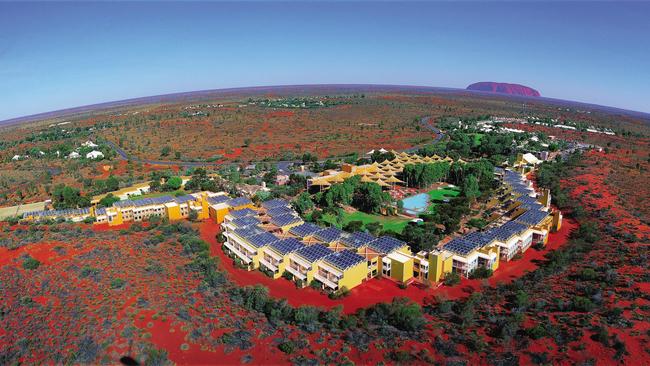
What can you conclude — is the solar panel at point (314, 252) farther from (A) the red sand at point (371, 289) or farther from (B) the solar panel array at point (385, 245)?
(B) the solar panel array at point (385, 245)

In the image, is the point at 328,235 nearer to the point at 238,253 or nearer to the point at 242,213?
the point at 238,253

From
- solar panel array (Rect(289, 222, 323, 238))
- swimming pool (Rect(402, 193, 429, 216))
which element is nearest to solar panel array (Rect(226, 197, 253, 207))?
solar panel array (Rect(289, 222, 323, 238))

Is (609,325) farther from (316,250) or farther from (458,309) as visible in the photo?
(316,250)

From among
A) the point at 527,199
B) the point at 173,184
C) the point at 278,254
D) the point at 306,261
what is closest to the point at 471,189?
the point at 527,199

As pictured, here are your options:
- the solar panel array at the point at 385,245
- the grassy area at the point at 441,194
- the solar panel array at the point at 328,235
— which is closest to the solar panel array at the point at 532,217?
the grassy area at the point at 441,194

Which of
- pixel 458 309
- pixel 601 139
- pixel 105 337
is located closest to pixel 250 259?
pixel 105 337
